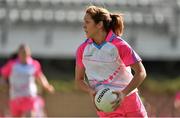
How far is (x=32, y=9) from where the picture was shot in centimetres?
2291

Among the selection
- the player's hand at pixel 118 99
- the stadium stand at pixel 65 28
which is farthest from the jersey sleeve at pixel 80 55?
the stadium stand at pixel 65 28

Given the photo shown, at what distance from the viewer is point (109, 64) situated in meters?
5.87

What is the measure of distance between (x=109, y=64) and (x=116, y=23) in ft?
1.17

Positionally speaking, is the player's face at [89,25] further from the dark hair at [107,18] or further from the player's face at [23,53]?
the player's face at [23,53]

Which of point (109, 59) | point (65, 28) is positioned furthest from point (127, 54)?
point (65, 28)

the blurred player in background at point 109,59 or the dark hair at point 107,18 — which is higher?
the dark hair at point 107,18

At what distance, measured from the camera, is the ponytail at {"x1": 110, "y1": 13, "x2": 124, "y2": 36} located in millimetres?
5840

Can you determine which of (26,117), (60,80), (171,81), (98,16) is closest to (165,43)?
(171,81)

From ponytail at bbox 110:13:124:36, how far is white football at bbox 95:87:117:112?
515 mm

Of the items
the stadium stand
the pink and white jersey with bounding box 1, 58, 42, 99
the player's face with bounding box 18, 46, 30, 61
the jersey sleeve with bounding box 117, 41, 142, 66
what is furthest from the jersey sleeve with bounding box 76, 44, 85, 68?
the stadium stand

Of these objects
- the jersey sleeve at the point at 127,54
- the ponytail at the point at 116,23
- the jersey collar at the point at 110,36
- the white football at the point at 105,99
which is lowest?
the white football at the point at 105,99

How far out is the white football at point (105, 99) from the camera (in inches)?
221

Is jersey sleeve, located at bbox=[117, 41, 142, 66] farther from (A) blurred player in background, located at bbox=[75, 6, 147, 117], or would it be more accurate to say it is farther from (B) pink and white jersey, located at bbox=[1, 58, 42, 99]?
(B) pink and white jersey, located at bbox=[1, 58, 42, 99]

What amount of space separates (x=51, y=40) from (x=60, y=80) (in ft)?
8.11
